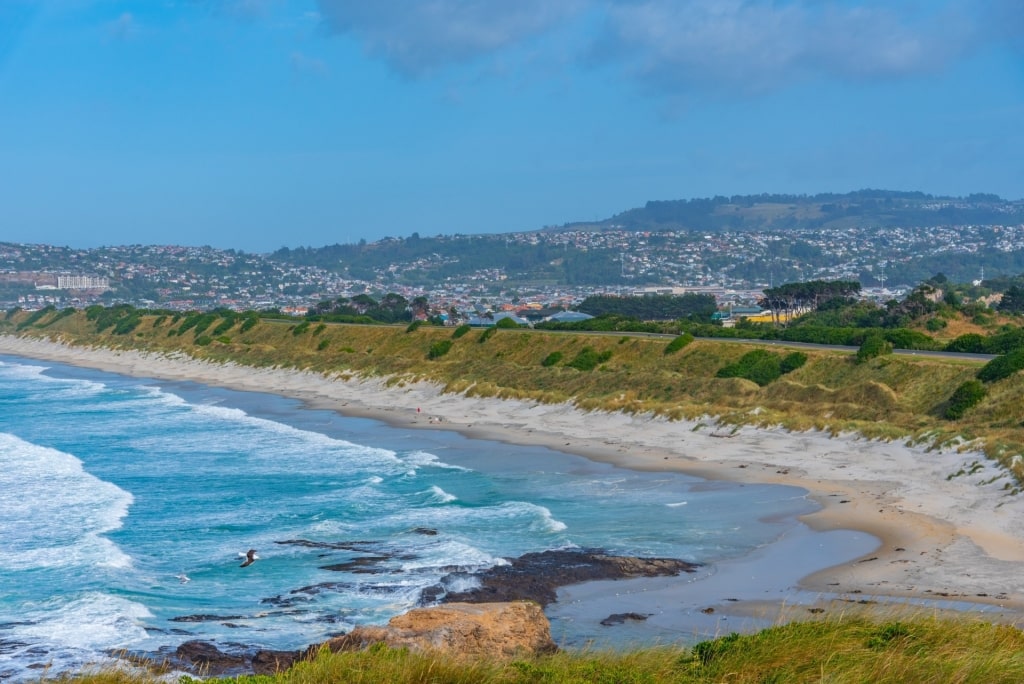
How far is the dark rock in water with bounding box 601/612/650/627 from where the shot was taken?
1683 centimetres

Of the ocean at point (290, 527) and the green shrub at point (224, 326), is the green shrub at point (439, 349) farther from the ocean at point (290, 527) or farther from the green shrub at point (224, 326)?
the green shrub at point (224, 326)

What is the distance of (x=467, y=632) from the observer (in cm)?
1344

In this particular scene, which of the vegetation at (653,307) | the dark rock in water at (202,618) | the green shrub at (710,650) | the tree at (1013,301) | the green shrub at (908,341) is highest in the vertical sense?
the tree at (1013,301)

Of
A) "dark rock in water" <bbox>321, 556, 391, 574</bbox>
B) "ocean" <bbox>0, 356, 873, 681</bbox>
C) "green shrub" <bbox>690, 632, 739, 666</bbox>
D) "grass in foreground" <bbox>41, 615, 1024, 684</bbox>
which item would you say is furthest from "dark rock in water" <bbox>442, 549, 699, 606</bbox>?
"green shrub" <bbox>690, 632, 739, 666</bbox>

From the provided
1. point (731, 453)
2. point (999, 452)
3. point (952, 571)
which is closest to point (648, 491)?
point (731, 453)

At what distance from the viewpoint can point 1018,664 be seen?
10.2 m

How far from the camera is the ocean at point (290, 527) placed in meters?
17.7

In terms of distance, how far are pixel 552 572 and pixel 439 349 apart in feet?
149

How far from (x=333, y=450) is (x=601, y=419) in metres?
10.3

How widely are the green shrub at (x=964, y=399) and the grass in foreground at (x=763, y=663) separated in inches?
862

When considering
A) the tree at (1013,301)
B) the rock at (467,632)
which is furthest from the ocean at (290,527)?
the tree at (1013,301)

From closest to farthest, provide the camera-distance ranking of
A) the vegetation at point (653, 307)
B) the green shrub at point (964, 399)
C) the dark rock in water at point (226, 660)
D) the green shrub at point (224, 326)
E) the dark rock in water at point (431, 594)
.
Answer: the dark rock in water at point (226, 660)
the dark rock in water at point (431, 594)
the green shrub at point (964, 399)
the green shrub at point (224, 326)
the vegetation at point (653, 307)

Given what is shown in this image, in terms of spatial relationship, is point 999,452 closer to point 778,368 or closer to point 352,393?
point 778,368

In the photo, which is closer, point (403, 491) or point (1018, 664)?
point (1018, 664)
